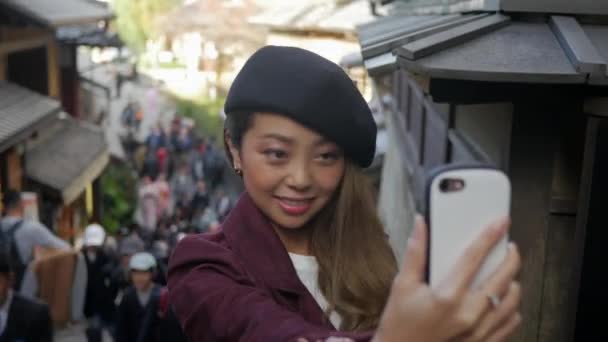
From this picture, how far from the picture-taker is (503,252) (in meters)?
1.40

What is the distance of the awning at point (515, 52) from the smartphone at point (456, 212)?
187 centimetres

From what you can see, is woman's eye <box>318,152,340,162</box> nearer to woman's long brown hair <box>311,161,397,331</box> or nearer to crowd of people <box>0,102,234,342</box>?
woman's long brown hair <box>311,161,397,331</box>

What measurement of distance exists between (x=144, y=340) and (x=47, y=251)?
3.15 m

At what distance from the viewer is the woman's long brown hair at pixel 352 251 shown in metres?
2.18


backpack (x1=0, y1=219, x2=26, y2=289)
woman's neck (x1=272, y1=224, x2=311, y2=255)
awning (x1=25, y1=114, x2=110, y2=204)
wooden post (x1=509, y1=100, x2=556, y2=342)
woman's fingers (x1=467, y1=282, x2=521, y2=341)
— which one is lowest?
awning (x1=25, y1=114, x2=110, y2=204)

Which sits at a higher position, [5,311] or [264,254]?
[264,254]

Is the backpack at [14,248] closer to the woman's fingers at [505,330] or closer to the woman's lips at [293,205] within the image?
the woman's lips at [293,205]

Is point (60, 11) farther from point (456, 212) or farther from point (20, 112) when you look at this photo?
point (456, 212)

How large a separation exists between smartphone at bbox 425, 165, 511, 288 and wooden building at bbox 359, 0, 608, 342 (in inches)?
73.5

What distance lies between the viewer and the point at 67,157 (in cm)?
1574

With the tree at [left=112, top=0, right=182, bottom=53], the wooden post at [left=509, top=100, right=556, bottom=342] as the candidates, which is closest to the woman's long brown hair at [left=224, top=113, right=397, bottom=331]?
the wooden post at [left=509, top=100, right=556, bottom=342]

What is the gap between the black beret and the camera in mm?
2049

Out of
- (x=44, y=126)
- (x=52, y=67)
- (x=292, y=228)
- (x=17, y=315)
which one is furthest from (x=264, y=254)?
(x=52, y=67)

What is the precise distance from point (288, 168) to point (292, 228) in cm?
20
